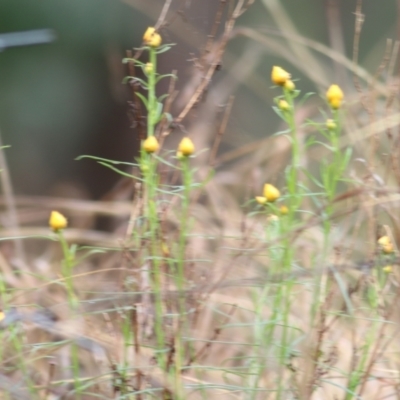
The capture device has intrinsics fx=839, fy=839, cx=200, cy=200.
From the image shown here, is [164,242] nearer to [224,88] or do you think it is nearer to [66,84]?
[224,88]

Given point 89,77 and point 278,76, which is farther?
point 89,77

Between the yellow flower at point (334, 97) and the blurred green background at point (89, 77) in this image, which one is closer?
the yellow flower at point (334, 97)

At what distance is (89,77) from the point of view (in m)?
4.54

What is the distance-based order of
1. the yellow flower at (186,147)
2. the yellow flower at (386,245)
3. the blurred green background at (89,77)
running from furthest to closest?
1. the blurred green background at (89,77)
2. the yellow flower at (386,245)
3. the yellow flower at (186,147)

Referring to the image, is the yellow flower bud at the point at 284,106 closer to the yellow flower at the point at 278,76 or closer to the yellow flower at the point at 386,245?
the yellow flower at the point at 278,76

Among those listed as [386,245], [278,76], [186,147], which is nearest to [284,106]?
[278,76]

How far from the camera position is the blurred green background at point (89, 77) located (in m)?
4.03

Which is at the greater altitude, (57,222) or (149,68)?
(149,68)

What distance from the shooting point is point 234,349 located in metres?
1.94

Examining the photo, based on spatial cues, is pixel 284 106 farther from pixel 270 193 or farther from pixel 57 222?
pixel 57 222

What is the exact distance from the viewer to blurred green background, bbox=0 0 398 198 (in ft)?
13.2

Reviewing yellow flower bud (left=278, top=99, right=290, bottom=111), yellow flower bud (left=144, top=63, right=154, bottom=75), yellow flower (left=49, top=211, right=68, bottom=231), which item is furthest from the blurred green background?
yellow flower (left=49, top=211, right=68, bottom=231)

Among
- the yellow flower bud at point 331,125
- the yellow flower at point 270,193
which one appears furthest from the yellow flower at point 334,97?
the yellow flower at point 270,193

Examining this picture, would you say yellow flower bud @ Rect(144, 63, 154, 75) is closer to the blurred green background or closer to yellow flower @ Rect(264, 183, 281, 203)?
yellow flower @ Rect(264, 183, 281, 203)
